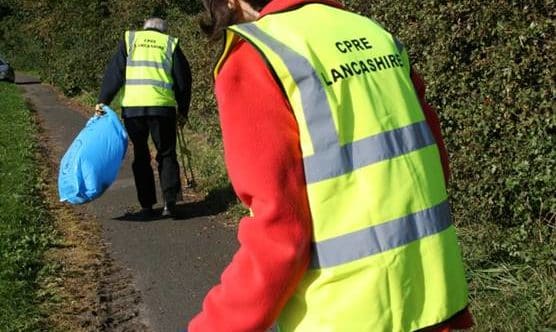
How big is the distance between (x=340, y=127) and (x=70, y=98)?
23.7 meters

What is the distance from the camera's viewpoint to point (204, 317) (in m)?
1.73

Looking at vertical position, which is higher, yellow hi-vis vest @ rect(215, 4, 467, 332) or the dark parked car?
the dark parked car

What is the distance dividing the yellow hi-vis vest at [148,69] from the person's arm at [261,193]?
5.39 meters

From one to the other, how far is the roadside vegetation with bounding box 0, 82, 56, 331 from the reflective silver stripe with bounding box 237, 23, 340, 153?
3.38 metres

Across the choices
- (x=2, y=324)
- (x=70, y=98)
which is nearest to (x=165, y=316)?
(x=2, y=324)

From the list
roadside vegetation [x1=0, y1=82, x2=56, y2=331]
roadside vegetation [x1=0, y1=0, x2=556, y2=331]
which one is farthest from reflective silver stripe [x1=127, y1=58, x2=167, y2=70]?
roadside vegetation [x1=0, y1=0, x2=556, y2=331]

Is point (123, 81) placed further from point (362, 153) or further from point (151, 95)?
point (362, 153)

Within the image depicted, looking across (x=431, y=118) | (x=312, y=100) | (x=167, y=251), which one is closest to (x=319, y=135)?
(x=312, y=100)

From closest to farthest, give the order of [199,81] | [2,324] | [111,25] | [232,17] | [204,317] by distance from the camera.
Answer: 1. [204,317]
2. [232,17]
3. [2,324]
4. [199,81]
5. [111,25]

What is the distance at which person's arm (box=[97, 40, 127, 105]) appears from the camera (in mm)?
7121

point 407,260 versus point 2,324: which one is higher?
point 407,260

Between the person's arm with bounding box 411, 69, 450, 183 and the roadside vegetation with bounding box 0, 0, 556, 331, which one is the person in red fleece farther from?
the roadside vegetation with bounding box 0, 0, 556, 331

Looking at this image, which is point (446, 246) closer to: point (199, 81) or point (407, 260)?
point (407, 260)

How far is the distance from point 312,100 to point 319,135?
77 millimetres
